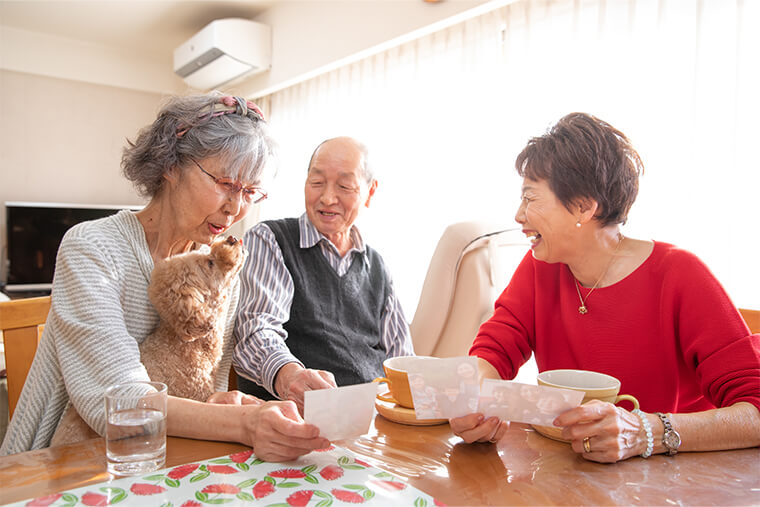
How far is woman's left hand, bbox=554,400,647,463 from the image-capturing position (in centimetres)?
82

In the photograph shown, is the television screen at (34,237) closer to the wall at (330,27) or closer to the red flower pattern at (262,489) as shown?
the wall at (330,27)

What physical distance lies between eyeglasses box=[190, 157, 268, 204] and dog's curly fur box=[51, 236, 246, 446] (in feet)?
0.71

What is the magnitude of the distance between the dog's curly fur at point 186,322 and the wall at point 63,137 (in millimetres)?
4430

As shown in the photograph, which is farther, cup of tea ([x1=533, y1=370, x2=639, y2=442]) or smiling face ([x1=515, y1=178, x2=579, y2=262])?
smiling face ([x1=515, y1=178, x2=579, y2=262])

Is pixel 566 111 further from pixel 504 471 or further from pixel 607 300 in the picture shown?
pixel 504 471

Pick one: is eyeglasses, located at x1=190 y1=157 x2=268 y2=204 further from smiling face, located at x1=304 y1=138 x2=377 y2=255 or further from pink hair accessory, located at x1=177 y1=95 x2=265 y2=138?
smiling face, located at x1=304 y1=138 x2=377 y2=255

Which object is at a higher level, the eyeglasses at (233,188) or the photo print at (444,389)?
the eyeglasses at (233,188)

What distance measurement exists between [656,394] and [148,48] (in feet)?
18.5

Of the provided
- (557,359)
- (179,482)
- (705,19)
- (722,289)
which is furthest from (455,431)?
(705,19)

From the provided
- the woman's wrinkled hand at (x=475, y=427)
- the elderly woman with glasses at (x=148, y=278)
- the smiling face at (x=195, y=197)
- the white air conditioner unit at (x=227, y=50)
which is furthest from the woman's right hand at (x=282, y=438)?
the white air conditioner unit at (x=227, y=50)

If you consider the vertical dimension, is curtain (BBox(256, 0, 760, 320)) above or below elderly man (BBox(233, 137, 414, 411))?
above

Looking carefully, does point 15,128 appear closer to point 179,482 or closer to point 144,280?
point 144,280

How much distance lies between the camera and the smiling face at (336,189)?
5.98 ft

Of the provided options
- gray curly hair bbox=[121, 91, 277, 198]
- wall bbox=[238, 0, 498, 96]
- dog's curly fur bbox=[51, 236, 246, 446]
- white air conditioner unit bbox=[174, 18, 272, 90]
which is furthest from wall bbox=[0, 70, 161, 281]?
dog's curly fur bbox=[51, 236, 246, 446]
